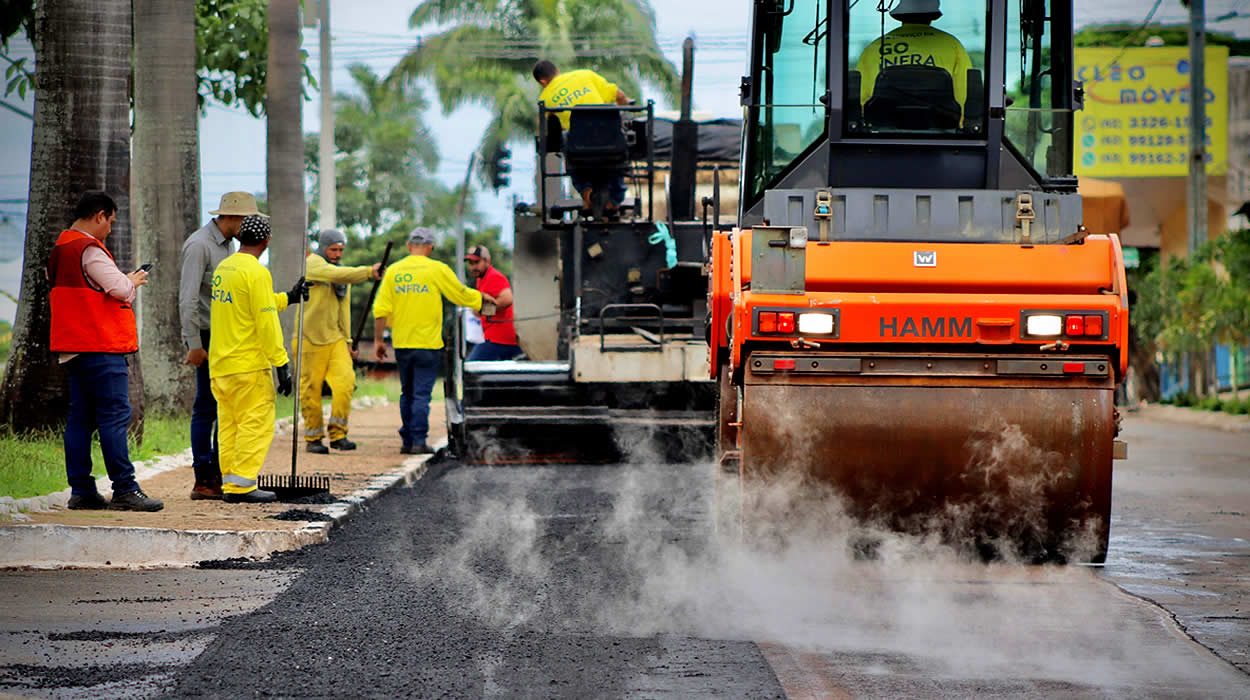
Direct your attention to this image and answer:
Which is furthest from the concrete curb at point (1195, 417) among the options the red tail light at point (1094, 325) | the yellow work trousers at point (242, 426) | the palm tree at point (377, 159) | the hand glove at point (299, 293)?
the palm tree at point (377, 159)

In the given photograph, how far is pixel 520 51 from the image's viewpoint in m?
40.8

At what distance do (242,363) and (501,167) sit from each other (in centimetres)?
725

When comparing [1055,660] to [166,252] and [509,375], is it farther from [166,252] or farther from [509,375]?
[166,252]

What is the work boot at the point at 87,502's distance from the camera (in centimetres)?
855

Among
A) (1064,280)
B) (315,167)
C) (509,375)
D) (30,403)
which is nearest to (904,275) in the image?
(1064,280)

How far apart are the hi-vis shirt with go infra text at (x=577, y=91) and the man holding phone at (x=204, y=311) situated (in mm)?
3536

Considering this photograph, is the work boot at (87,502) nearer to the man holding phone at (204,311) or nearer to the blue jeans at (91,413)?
the blue jeans at (91,413)

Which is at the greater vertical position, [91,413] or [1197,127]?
[1197,127]

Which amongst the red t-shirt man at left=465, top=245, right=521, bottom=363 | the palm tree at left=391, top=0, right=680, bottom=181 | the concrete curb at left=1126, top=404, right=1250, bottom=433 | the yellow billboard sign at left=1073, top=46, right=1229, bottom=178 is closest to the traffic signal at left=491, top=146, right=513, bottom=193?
the red t-shirt man at left=465, top=245, right=521, bottom=363

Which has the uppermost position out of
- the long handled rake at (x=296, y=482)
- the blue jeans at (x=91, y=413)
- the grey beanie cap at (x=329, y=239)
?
the grey beanie cap at (x=329, y=239)

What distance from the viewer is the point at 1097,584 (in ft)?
23.1

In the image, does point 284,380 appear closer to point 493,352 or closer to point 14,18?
point 493,352

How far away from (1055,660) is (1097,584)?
1.79 m

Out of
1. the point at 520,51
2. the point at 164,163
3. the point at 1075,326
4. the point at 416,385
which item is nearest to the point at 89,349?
the point at 1075,326
